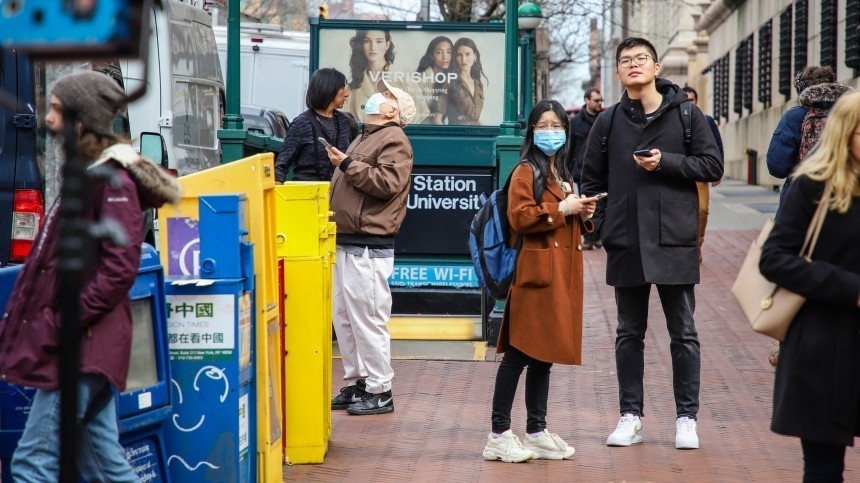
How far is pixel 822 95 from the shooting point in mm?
7613

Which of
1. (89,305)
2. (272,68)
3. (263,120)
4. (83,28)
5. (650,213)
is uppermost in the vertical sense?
(272,68)

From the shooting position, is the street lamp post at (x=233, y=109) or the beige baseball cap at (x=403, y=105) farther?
the street lamp post at (x=233, y=109)

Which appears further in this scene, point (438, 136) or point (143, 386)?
point (438, 136)

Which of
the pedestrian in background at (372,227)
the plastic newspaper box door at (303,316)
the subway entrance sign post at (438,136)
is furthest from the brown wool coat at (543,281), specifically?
the subway entrance sign post at (438,136)

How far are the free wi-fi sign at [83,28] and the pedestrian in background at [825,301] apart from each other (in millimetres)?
2417

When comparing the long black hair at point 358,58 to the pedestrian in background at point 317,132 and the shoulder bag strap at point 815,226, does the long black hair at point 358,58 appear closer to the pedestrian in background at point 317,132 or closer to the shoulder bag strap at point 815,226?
the pedestrian in background at point 317,132

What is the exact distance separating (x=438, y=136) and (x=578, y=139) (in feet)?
18.8

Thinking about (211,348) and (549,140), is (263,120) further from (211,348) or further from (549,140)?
(211,348)

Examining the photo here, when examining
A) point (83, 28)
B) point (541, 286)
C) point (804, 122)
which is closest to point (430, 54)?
point (804, 122)

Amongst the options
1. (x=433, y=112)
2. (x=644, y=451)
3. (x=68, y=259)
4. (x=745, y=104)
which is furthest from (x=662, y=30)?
(x=68, y=259)

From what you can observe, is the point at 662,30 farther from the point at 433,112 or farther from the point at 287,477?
the point at 287,477

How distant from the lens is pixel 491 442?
6.32 meters

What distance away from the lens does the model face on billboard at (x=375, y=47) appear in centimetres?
1012

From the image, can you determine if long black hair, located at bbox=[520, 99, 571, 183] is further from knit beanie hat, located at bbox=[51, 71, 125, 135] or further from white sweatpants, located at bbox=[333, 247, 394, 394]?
knit beanie hat, located at bbox=[51, 71, 125, 135]
